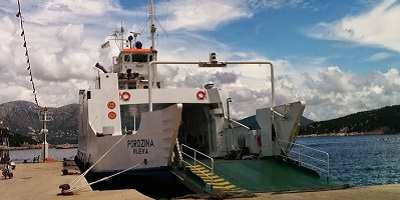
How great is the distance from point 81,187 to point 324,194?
20.6 feet

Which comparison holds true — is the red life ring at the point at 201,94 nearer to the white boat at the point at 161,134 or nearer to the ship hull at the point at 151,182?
the white boat at the point at 161,134

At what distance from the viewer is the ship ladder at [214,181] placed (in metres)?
Answer: 11.3

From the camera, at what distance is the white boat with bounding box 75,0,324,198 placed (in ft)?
43.5

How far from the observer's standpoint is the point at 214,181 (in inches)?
478

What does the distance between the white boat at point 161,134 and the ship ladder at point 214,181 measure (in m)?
0.29

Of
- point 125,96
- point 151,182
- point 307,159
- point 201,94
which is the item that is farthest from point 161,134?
point 307,159

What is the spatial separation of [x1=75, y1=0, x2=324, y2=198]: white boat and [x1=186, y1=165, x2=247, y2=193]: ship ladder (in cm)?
29

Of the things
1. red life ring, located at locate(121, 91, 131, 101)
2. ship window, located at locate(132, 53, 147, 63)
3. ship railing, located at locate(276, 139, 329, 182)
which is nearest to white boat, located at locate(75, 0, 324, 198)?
red life ring, located at locate(121, 91, 131, 101)

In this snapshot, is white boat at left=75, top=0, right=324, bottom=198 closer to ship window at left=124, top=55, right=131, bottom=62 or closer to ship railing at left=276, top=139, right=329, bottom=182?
ship railing at left=276, top=139, right=329, bottom=182

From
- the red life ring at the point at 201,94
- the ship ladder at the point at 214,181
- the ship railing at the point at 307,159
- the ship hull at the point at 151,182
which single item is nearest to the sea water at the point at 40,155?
the ship railing at the point at 307,159

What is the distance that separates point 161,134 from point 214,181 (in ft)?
7.10

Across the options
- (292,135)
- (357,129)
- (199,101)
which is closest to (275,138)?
(292,135)

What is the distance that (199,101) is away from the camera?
57.2 ft

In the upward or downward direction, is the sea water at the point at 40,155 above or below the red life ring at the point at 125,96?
below
